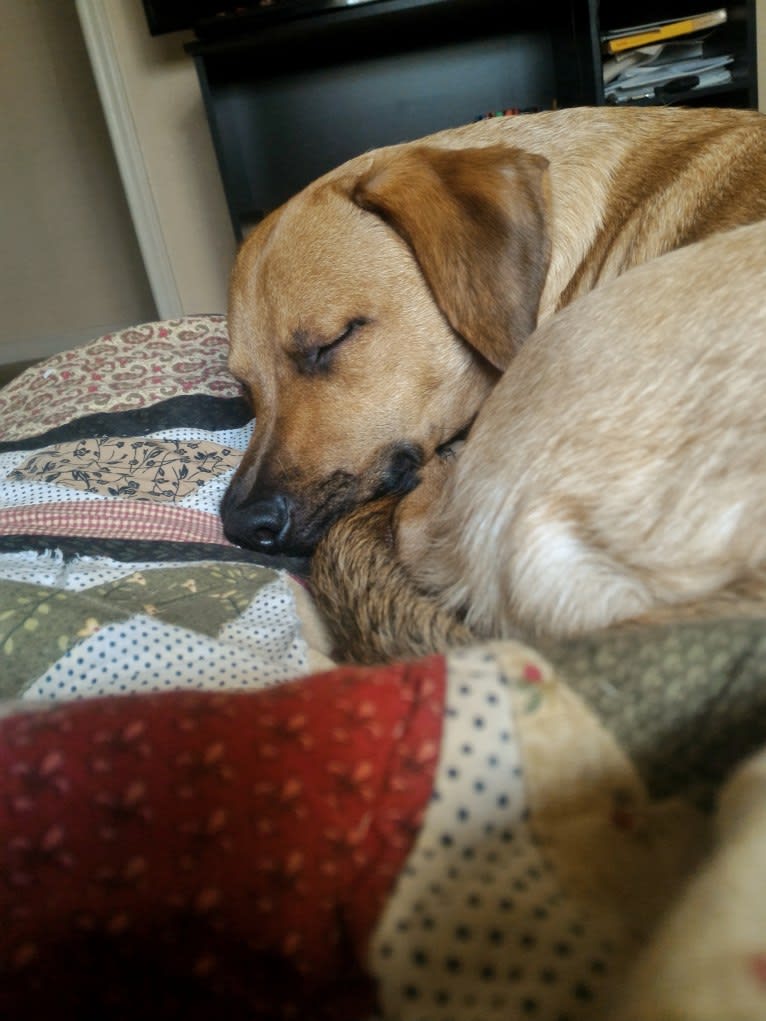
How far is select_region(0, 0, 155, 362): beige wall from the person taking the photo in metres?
4.79

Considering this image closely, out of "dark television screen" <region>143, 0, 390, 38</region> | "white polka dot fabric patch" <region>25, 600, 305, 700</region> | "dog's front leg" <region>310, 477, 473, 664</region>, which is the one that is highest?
"dark television screen" <region>143, 0, 390, 38</region>

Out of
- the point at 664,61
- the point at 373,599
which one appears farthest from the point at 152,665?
the point at 664,61

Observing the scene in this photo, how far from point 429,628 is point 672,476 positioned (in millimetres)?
282

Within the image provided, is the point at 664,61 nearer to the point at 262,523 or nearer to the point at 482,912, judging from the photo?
the point at 262,523

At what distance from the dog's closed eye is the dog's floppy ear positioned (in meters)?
0.14

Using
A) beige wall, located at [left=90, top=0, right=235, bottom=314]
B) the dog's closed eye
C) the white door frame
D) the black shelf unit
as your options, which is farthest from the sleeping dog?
the white door frame

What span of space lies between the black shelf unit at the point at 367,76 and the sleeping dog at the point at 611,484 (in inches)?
105

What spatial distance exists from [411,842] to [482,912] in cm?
5

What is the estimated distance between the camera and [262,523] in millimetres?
1164

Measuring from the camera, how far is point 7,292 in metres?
5.56

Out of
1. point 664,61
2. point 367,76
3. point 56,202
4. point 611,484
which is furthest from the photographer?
point 56,202

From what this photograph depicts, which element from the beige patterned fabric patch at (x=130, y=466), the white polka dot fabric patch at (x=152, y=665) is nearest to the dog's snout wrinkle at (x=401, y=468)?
the beige patterned fabric patch at (x=130, y=466)

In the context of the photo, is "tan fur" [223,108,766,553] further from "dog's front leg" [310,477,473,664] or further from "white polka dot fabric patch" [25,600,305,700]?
"white polka dot fabric patch" [25,600,305,700]

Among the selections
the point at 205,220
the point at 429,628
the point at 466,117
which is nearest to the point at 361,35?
the point at 466,117
